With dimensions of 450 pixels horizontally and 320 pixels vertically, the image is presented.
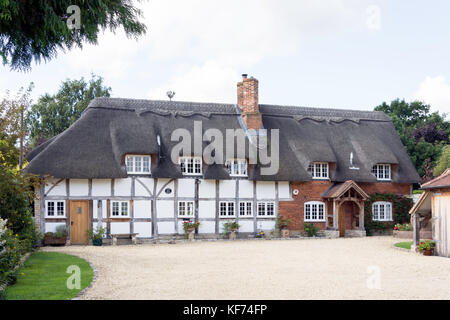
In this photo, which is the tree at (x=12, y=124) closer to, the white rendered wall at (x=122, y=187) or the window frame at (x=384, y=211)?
the white rendered wall at (x=122, y=187)

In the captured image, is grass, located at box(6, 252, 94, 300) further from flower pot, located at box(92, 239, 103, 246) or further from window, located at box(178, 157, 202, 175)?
window, located at box(178, 157, 202, 175)

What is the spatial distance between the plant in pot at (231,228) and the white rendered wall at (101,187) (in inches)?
236

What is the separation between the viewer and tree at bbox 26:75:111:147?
44.7m

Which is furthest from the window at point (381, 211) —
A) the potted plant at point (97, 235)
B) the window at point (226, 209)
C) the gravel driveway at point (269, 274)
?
the potted plant at point (97, 235)

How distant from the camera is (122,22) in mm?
8328

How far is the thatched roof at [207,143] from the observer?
25.0 meters

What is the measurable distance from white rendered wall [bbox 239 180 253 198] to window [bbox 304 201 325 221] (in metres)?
3.21

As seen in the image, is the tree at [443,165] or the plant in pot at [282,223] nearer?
the plant in pot at [282,223]

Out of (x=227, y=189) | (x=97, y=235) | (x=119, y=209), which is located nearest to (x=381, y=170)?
(x=227, y=189)

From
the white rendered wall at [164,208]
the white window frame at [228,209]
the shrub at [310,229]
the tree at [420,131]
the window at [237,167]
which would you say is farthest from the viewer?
the tree at [420,131]

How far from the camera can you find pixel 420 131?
45562 mm

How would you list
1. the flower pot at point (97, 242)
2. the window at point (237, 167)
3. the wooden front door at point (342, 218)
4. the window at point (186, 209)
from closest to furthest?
the flower pot at point (97, 242) → the window at point (186, 209) → the window at point (237, 167) → the wooden front door at point (342, 218)

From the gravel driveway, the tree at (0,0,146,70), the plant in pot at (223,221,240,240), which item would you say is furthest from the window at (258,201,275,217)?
the tree at (0,0,146,70)
